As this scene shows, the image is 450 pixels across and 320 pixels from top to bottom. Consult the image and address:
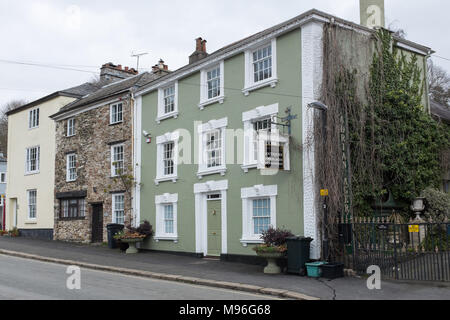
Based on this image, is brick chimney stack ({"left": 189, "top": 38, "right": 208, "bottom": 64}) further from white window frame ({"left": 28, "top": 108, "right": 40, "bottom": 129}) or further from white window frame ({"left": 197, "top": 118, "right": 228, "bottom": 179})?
white window frame ({"left": 28, "top": 108, "right": 40, "bottom": 129})

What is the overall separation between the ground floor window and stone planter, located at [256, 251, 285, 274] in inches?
514

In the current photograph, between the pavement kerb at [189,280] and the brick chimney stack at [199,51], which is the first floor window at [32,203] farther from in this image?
the brick chimney stack at [199,51]

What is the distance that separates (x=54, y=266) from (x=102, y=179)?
806 cm

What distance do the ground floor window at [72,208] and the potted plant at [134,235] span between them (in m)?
4.87

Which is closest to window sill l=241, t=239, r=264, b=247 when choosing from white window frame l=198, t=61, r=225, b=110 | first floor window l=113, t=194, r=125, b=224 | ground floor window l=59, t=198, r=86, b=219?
white window frame l=198, t=61, r=225, b=110

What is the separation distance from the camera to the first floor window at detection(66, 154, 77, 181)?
25.4m

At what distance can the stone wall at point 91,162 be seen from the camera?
2264cm
